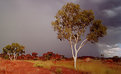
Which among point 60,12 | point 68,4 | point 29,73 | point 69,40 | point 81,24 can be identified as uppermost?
point 68,4

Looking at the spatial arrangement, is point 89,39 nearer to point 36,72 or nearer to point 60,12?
point 60,12

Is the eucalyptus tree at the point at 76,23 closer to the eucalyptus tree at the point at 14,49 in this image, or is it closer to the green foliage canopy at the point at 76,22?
the green foliage canopy at the point at 76,22

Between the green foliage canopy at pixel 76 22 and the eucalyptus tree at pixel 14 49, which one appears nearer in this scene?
the green foliage canopy at pixel 76 22

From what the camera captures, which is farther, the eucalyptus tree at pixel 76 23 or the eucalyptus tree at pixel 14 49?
the eucalyptus tree at pixel 14 49

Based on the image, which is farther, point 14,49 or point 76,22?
point 14,49

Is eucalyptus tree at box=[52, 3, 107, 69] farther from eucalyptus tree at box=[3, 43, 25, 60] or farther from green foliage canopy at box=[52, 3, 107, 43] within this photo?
eucalyptus tree at box=[3, 43, 25, 60]

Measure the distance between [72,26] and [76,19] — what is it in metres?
1.92

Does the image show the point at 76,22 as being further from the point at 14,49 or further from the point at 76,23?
the point at 14,49

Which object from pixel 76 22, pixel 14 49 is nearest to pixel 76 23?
pixel 76 22

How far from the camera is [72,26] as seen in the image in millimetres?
25500

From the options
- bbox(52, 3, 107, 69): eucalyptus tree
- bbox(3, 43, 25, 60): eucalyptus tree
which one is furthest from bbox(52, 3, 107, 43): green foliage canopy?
bbox(3, 43, 25, 60): eucalyptus tree

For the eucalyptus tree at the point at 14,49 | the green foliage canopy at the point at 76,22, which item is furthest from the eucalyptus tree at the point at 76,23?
the eucalyptus tree at the point at 14,49

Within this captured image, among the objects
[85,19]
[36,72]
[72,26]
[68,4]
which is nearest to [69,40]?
[72,26]

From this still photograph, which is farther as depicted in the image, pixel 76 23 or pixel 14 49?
pixel 14 49
